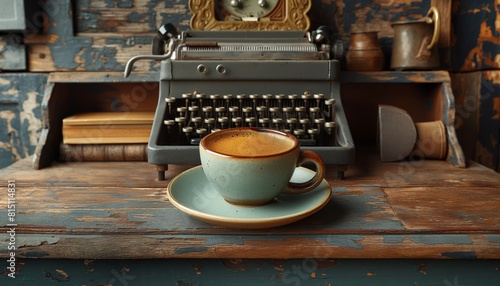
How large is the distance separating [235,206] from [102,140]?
2.17ft

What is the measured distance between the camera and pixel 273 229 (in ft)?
2.29

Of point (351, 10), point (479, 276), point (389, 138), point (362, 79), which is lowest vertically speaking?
point (479, 276)

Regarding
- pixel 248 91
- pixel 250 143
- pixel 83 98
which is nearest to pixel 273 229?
pixel 250 143

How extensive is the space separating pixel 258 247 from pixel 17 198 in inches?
21.3

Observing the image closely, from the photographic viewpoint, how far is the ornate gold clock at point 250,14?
54.4 inches

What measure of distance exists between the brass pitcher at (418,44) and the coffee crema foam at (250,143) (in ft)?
2.49

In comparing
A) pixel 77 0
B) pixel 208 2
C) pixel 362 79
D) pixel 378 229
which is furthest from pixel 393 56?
pixel 77 0

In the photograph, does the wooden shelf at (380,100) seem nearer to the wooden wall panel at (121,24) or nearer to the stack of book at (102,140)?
the wooden wall panel at (121,24)

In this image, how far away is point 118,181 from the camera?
3.29 ft

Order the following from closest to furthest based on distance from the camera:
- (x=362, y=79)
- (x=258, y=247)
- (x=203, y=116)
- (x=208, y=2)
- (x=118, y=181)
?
(x=258, y=247) < (x=118, y=181) < (x=203, y=116) < (x=362, y=79) < (x=208, y=2)

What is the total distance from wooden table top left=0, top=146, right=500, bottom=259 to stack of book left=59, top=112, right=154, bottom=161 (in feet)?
0.85

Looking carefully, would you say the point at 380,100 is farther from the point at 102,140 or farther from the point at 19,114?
the point at 19,114

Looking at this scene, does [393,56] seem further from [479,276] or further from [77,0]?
[77,0]

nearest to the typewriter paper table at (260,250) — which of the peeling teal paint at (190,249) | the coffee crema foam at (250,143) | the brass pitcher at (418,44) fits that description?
the peeling teal paint at (190,249)
